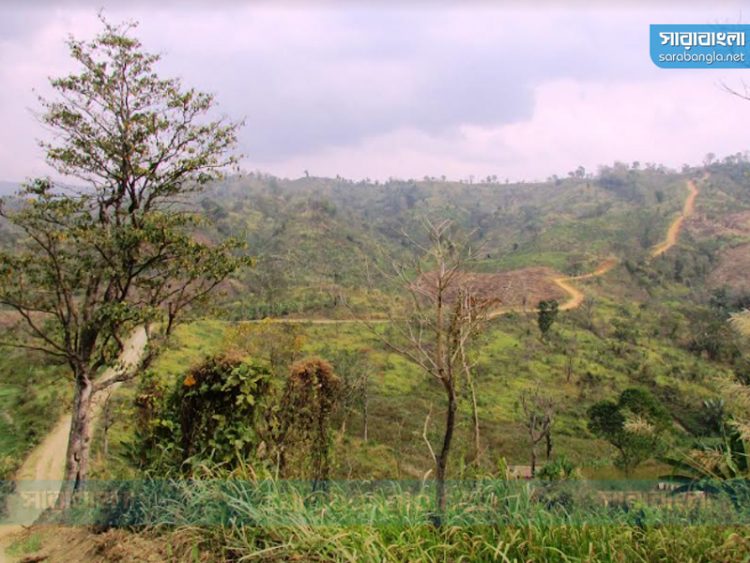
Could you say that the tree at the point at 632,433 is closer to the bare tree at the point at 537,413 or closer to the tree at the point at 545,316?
the bare tree at the point at 537,413

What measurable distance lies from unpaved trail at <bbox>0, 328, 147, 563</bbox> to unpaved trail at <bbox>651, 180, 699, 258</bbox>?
50.0 meters

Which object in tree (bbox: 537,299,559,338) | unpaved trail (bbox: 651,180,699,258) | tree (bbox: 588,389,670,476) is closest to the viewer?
tree (bbox: 588,389,670,476)

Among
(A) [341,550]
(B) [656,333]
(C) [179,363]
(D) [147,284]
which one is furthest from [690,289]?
(A) [341,550]

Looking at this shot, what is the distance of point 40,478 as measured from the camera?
13.8m

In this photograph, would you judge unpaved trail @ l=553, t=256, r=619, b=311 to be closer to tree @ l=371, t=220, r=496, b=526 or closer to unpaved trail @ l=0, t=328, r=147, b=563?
unpaved trail @ l=0, t=328, r=147, b=563

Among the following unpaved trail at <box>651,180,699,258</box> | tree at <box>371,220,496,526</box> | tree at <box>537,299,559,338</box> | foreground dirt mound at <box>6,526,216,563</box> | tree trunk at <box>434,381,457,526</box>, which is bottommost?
tree at <box>537,299,559,338</box>

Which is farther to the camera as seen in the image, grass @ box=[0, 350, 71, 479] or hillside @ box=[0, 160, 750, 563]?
grass @ box=[0, 350, 71, 479]

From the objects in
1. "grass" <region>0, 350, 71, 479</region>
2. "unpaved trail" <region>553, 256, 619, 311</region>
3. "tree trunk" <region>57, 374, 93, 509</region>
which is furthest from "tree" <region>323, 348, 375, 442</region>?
"unpaved trail" <region>553, 256, 619, 311</region>

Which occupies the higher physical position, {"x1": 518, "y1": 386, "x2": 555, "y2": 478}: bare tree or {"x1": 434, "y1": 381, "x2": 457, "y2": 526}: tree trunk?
{"x1": 434, "y1": 381, "x2": 457, "y2": 526}: tree trunk

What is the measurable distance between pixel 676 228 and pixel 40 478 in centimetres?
6071

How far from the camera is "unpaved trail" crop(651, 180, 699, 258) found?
5335cm

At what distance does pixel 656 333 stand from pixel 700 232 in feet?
88.7

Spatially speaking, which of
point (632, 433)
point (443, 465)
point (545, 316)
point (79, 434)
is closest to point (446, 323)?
point (443, 465)

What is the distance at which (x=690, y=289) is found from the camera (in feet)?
146
